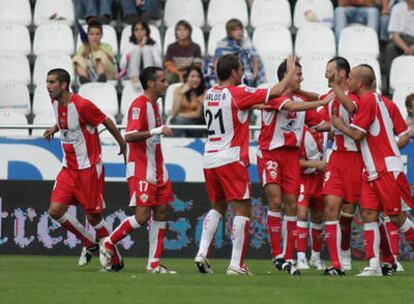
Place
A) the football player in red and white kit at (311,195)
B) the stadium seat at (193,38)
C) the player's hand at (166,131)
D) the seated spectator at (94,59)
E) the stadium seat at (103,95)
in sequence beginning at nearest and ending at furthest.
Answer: the player's hand at (166,131)
the football player in red and white kit at (311,195)
the stadium seat at (103,95)
the seated spectator at (94,59)
the stadium seat at (193,38)

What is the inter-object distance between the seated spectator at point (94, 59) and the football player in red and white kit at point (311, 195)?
18.9ft

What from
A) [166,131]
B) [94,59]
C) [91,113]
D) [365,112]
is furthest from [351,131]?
[94,59]

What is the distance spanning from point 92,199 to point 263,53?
24.6ft

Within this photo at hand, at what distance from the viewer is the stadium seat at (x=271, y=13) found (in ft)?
76.3

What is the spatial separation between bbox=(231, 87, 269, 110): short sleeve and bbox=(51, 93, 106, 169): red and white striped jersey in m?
1.70

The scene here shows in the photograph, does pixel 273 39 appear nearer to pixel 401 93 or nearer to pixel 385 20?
pixel 385 20

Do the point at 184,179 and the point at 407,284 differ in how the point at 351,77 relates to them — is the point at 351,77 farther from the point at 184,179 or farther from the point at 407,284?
the point at 184,179

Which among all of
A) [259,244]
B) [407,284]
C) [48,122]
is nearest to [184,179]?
[259,244]

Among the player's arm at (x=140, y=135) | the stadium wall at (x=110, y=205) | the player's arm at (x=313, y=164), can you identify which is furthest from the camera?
the stadium wall at (x=110, y=205)

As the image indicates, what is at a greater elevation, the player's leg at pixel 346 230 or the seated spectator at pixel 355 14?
the seated spectator at pixel 355 14

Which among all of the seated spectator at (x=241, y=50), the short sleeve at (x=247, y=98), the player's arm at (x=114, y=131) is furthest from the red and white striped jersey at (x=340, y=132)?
the seated spectator at (x=241, y=50)

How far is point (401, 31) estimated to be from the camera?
885 inches

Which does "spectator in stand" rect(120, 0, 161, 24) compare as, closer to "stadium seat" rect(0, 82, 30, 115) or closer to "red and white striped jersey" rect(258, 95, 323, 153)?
"stadium seat" rect(0, 82, 30, 115)

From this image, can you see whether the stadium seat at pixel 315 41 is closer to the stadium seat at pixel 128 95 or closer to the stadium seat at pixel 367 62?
the stadium seat at pixel 367 62
